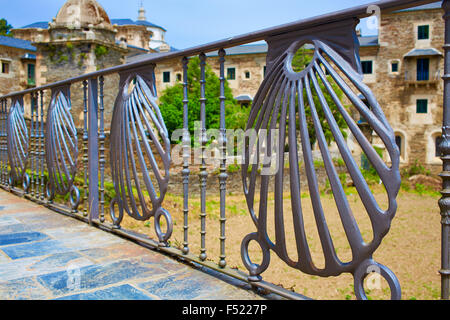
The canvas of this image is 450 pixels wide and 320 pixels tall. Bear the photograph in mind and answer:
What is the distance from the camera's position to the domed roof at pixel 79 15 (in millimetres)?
19266

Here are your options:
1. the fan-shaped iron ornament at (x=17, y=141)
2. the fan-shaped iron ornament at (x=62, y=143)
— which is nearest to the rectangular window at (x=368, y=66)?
the fan-shaped iron ornament at (x=17, y=141)

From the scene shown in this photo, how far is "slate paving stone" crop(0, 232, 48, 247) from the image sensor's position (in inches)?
114

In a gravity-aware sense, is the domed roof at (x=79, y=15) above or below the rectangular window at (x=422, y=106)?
above

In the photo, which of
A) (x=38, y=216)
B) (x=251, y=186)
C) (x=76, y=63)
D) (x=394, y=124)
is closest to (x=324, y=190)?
(x=394, y=124)

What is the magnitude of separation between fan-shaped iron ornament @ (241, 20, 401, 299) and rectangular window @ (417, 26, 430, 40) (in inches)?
1061

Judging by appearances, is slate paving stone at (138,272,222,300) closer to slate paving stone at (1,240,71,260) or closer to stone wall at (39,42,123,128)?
slate paving stone at (1,240,71,260)

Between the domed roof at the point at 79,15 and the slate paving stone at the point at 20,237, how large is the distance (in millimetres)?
18049

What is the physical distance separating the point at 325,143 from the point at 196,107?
21.6 meters

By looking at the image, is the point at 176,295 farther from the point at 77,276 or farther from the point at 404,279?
the point at 404,279

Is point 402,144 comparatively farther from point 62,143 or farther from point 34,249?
point 34,249

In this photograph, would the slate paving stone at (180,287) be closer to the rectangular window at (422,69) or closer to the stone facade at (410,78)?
the stone facade at (410,78)

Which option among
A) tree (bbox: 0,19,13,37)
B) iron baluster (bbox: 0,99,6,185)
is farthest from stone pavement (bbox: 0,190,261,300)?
tree (bbox: 0,19,13,37)

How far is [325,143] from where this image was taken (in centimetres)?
162
